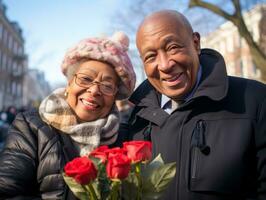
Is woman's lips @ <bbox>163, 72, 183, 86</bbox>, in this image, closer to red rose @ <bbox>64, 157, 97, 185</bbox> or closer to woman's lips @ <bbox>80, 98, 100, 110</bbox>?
woman's lips @ <bbox>80, 98, 100, 110</bbox>

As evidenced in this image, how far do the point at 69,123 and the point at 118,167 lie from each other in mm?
969

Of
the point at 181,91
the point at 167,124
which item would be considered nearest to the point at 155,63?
the point at 181,91

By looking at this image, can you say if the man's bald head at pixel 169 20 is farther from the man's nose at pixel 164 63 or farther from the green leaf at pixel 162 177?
the green leaf at pixel 162 177

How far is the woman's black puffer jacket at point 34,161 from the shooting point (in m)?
1.62

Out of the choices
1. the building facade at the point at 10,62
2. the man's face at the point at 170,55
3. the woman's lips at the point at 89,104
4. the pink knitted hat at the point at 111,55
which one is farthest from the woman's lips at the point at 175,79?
the building facade at the point at 10,62

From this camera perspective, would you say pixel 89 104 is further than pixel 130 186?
Yes

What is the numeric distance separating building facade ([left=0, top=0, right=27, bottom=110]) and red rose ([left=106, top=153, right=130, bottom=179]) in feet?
116

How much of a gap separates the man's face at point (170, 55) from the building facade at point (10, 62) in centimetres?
3485

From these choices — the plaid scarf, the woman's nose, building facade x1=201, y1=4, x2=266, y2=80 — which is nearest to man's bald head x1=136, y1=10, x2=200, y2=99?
the woman's nose

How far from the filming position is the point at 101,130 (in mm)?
1877

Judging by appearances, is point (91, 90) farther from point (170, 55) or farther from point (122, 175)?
point (122, 175)

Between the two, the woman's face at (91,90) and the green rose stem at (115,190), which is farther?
the woman's face at (91,90)

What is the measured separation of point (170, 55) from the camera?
1704mm

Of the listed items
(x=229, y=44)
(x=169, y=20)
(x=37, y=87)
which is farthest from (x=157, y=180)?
(x=37, y=87)
